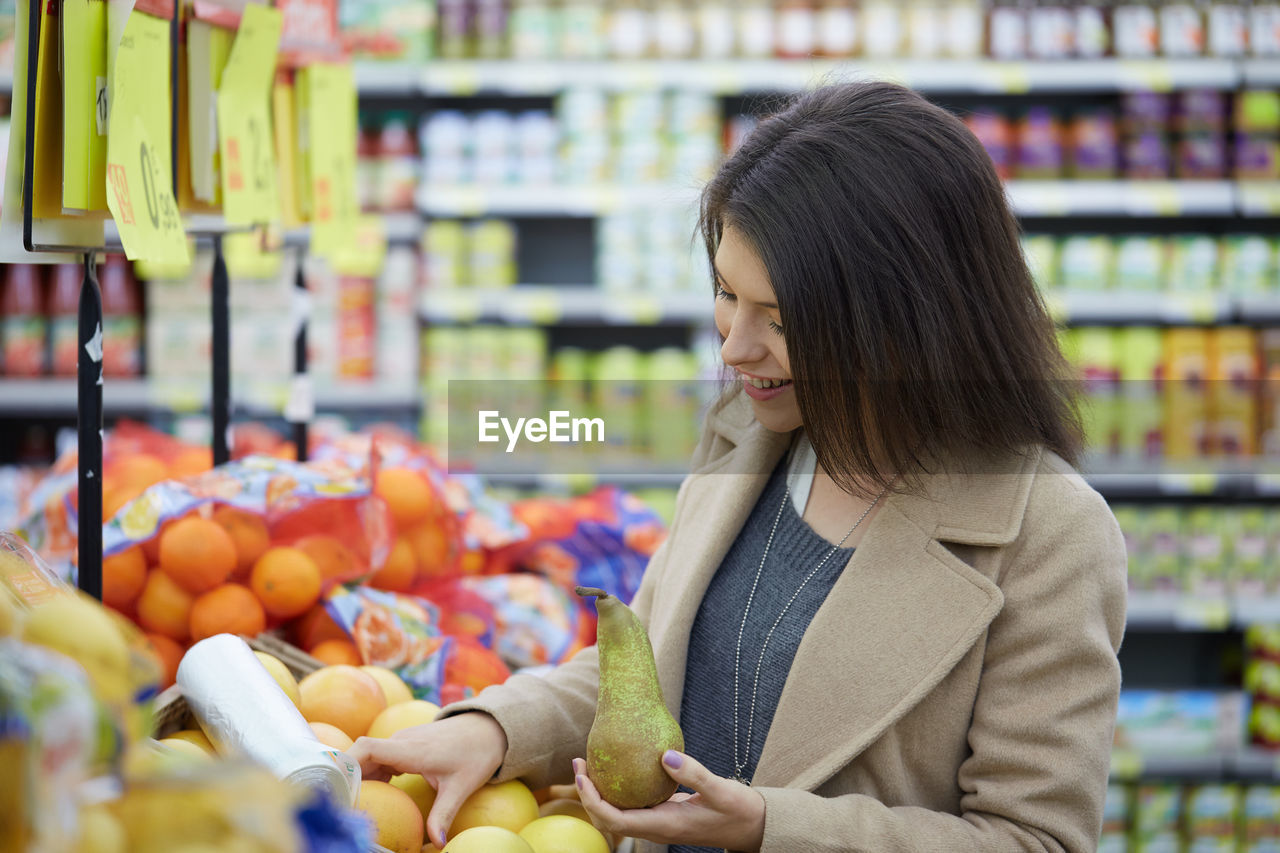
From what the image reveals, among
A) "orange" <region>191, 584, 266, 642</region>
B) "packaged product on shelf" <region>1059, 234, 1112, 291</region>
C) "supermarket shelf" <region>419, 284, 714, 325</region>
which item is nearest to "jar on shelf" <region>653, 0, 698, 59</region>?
"supermarket shelf" <region>419, 284, 714, 325</region>

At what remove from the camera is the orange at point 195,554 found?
1165 mm

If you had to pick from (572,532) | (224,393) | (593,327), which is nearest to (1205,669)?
(593,327)

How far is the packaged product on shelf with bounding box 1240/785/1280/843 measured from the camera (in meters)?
2.90

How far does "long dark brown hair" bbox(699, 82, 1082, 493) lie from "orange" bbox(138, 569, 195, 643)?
73cm

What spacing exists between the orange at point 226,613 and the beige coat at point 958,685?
0.31 metres

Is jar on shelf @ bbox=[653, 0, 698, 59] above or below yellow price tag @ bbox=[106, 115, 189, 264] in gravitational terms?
above

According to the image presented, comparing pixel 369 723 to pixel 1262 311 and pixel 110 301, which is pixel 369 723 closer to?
pixel 110 301

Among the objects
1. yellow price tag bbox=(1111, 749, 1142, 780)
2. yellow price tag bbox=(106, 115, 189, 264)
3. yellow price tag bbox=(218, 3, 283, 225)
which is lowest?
yellow price tag bbox=(1111, 749, 1142, 780)

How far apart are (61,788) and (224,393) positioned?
104 cm

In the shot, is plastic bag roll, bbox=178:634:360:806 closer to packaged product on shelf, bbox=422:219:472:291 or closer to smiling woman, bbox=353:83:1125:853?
smiling woman, bbox=353:83:1125:853

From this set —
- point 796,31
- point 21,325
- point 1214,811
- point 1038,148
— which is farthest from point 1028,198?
point 21,325

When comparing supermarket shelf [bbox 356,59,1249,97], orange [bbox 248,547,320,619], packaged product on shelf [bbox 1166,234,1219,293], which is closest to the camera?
orange [bbox 248,547,320,619]

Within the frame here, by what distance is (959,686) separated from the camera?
0.89m

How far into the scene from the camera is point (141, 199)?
963 millimetres
